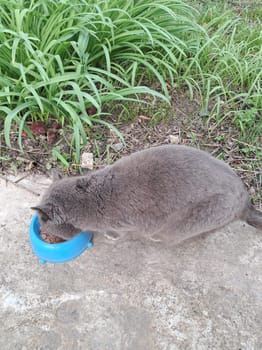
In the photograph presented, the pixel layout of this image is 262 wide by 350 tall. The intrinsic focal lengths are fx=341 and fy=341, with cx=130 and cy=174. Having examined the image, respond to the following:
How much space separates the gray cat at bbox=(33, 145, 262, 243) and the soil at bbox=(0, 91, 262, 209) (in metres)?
0.59

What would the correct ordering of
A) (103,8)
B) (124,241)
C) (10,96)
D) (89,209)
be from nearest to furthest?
(89,209)
(124,241)
(10,96)
(103,8)

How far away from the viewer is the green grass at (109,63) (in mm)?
2520

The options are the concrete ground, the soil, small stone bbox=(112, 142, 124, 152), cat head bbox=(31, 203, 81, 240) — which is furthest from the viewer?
small stone bbox=(112, 142, 124, 152)

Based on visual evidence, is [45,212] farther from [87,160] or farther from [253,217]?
[253,217]

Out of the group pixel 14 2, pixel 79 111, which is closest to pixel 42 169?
pixel 79 111

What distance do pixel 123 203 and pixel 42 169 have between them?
907 millimetres

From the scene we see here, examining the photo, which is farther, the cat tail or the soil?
the soil

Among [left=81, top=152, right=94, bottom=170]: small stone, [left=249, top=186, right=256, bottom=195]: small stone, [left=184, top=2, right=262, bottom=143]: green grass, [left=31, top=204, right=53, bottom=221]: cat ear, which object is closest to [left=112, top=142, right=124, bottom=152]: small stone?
[left=81, top=152, right=94, bottom=170]: small stone

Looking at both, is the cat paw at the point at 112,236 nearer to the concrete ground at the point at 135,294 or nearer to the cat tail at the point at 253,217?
the concrete ground at the point at 135,294

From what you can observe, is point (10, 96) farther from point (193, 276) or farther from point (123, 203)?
point (193, 276)

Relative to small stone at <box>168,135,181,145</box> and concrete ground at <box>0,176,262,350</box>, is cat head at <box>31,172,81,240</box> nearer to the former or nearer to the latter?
concrete ground at <box>0,176,262,350</box>

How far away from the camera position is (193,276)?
2.12m

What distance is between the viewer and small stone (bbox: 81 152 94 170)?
270 centimetres

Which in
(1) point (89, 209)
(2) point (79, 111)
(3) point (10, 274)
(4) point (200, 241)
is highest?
(2) point (79, 111)
